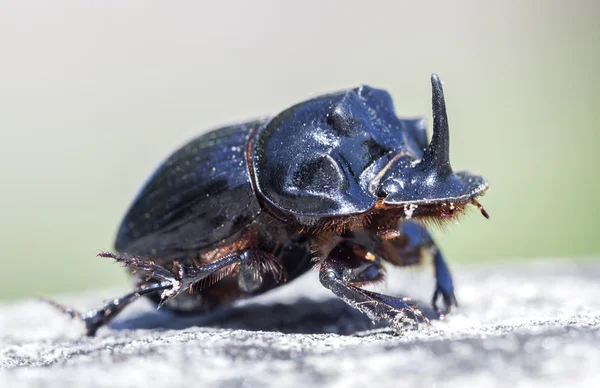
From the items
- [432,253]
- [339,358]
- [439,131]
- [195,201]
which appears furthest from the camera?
[432,253]

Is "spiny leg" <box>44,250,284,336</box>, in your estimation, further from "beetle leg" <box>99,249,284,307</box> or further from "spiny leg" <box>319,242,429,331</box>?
"spiny leg" <box>319,242,429,331</box>

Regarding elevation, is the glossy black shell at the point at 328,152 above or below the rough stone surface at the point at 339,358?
above

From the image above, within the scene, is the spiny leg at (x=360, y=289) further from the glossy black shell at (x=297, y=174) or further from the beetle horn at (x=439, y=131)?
the beetle horn at (x=439, y=131)

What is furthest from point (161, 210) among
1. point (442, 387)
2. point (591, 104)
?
point (591, 104)

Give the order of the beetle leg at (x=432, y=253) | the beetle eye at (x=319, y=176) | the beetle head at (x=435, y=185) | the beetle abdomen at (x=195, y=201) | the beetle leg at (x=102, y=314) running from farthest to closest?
1. the beetle leg at (x=432, y=253)
2. the beetle leg at (x=102, y=314)
3. the beetle abdomen at (x=195, y=201)
4. the beetle eye at (x=319, y=176)
5. the beetle head at (x=435, y=185)

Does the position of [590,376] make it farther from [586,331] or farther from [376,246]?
[376,246]

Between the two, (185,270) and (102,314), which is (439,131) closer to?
(185,270)

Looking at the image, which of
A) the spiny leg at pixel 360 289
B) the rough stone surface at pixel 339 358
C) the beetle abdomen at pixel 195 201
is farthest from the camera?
the beetle abdomen at pixel 195 201

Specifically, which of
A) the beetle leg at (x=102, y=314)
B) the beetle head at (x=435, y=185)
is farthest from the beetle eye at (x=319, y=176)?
the beetle leg at (x=102, y=314)

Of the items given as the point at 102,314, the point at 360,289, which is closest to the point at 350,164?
the point at 360,289
